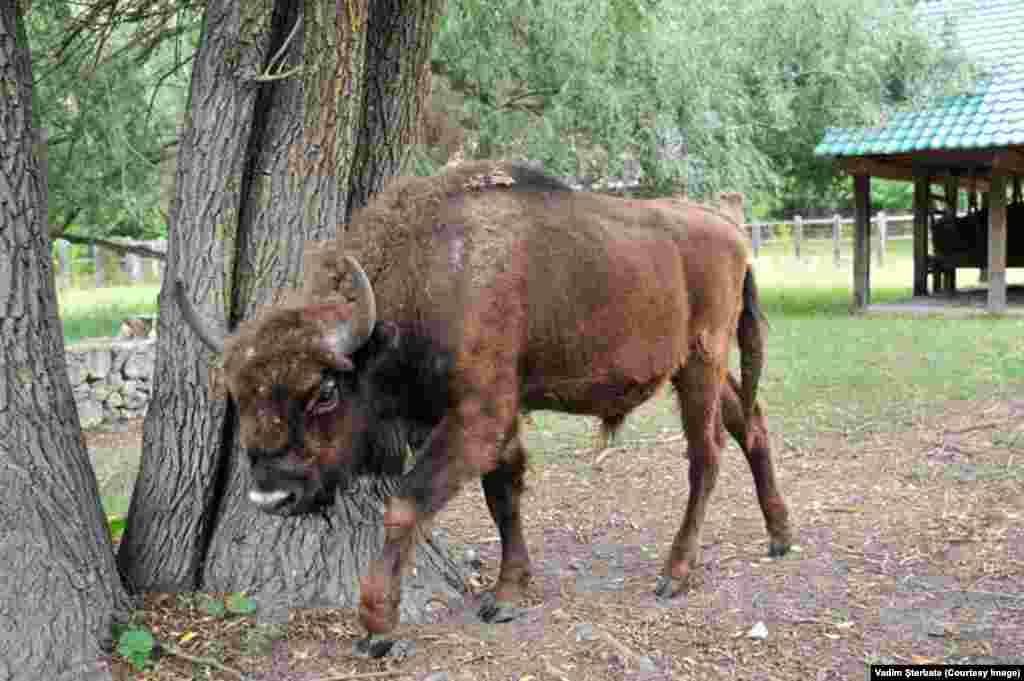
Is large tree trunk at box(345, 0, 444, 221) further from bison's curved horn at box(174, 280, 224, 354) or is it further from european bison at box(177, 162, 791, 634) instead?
bison's curved horn at box(174, 280, 224, 354)

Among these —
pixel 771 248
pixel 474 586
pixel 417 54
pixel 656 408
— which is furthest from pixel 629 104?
pixel 771 248

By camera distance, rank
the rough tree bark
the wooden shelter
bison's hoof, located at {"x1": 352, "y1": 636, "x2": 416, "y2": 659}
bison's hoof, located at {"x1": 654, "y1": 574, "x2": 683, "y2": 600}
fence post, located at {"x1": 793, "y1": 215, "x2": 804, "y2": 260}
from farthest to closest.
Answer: fence post, located at {"x1": 793, "y1": 215, "x2": 804, "y2": 260} < the wooden shelter < bison's hoof, located at {"x1": 654, "y1": 574, "x2": 683, "y2": 600} < the rough tree bark < bison's hoof, located at {"x1": 352, "y1": 636, "x2": 416, "y2": 659}

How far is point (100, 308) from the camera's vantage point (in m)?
22.2

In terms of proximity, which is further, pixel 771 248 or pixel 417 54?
pixel 771 248

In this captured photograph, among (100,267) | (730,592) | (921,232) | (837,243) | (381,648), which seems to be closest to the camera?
(381,648)

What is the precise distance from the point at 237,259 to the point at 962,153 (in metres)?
14.6

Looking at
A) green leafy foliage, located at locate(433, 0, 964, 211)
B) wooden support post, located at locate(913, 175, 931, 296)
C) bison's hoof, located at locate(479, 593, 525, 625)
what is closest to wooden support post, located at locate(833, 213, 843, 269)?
wooden support post, located at locate(913, 175, 931, 296)

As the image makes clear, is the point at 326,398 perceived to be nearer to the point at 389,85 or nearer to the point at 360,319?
the point at 360,319

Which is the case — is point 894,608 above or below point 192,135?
below

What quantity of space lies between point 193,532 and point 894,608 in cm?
325

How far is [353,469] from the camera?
425cm

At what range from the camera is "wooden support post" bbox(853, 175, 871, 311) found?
17.9 meters

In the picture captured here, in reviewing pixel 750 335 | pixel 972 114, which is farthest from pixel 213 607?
pixel 972 114

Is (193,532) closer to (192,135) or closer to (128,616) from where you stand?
(128,616)
